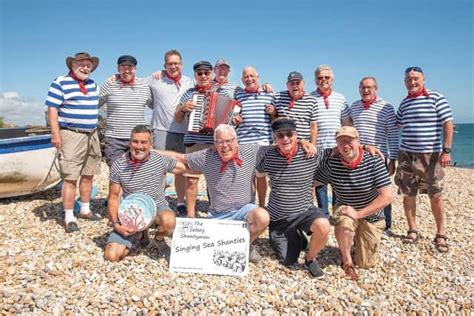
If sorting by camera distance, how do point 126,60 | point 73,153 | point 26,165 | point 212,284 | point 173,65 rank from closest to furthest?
point 212,284 → point 73,153 → point 126,60 → point 173,65 → point 26,165

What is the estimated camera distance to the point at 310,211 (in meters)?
4.70

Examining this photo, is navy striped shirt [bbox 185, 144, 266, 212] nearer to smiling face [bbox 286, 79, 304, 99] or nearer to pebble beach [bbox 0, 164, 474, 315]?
pebble beach [bbox 0, 164, 474, 315]

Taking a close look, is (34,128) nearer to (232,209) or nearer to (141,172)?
(141,172)

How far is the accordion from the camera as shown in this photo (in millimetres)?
5648

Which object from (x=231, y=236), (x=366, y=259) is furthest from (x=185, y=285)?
(x=366, y=259)

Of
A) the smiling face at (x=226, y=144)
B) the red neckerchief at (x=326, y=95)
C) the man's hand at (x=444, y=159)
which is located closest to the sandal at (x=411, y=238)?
the man's hand at (x=444, y=159)

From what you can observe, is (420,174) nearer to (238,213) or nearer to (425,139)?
(425,139)

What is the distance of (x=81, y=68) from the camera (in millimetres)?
5535

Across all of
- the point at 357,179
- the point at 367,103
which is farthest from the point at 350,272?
the point at 367,103

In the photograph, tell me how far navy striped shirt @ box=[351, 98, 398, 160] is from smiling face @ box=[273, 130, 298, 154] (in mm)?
1700

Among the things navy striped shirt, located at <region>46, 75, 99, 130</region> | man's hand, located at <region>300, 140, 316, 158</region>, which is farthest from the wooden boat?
man's hand, located at <region>300, 140, 316, 158</region>

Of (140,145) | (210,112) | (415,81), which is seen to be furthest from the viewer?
(210,112)

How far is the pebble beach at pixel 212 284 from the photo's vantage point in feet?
12.7

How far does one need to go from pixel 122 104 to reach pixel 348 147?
3474 mm
